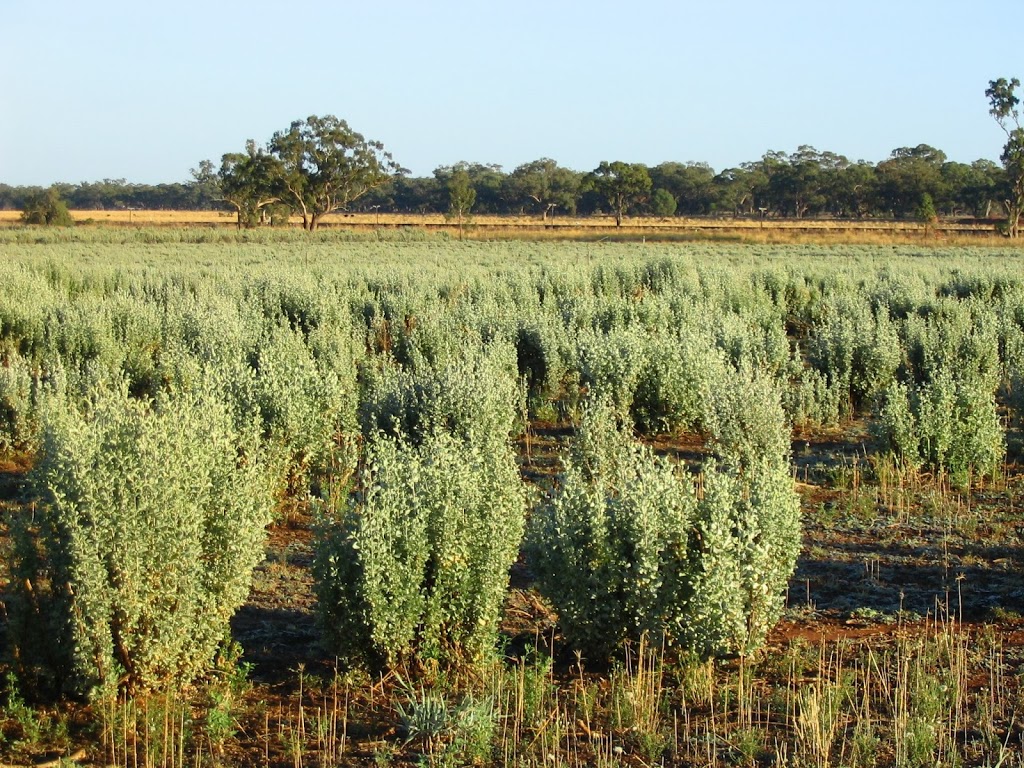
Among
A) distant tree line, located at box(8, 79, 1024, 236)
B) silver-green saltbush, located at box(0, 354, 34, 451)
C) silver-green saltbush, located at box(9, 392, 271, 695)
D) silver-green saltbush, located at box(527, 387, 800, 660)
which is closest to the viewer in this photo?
silver-green saltbush, located at box(9, 392, 271, 695)

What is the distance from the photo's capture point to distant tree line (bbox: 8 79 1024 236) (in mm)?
62688

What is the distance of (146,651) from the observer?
509 cm

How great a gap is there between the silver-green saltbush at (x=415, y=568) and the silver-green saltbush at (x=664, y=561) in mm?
310

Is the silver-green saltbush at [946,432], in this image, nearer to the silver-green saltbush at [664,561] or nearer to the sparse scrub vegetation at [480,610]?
the sparse scrub vegetation at [480,610]

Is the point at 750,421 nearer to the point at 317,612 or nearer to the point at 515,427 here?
the point at 515,427

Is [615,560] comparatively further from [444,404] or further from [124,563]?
[444,404]

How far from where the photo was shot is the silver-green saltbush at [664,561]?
17.5ft

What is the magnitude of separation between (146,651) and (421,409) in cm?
456

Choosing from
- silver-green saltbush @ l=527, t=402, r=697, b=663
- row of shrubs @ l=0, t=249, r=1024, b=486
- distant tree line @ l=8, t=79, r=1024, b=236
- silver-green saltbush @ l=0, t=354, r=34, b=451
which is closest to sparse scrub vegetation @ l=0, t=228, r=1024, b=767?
silver-green saltbush @ l=527, t=402, r=697, b=663

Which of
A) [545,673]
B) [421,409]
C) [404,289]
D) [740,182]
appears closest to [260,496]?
[545,673]

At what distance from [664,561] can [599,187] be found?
7764cm

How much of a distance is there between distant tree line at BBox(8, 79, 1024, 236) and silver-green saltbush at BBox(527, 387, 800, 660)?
185 ft

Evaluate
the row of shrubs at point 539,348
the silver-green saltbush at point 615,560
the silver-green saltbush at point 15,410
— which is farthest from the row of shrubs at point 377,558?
the silver-green saltbush at point 15,410

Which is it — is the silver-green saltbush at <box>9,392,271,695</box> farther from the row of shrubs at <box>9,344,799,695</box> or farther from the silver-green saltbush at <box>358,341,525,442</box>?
the silver-green saltbush at <box>358,341,525,442</box>
